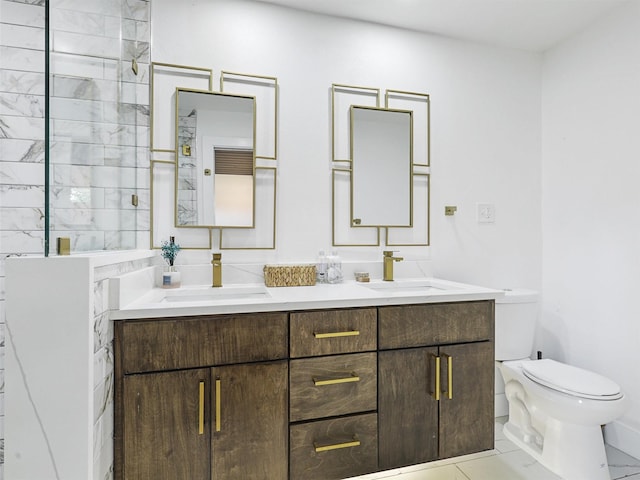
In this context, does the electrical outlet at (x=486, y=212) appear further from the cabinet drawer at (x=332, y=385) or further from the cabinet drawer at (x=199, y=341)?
the cabinet drawer at (x=199, y=341)

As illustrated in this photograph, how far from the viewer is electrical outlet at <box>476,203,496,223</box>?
85.7 inches

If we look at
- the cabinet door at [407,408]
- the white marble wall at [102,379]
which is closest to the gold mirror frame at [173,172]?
the white marble wall at [102,379]

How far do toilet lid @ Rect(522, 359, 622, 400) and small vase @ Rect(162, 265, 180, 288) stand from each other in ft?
5.81

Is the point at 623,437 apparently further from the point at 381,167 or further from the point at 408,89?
the point at 408,89

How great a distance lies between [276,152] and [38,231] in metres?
1.06

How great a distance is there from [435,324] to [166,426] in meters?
1.05

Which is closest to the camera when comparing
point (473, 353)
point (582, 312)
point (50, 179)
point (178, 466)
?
point (50, 179)

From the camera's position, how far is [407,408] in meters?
1.38

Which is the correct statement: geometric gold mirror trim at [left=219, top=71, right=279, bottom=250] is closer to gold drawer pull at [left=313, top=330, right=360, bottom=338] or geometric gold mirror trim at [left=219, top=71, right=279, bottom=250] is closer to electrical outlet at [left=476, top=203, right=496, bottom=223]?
gold drawer pull at [left=313, top=330, right=360, bottom=338]

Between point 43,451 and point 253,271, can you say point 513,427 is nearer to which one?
point 253,271

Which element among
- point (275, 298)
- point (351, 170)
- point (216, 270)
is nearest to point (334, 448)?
point (275, 298)

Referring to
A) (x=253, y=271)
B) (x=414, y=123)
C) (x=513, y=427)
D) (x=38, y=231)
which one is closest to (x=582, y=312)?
(x=513, y=427)

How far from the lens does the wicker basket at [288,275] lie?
170 cm

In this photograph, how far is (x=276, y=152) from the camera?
1.82 metres
